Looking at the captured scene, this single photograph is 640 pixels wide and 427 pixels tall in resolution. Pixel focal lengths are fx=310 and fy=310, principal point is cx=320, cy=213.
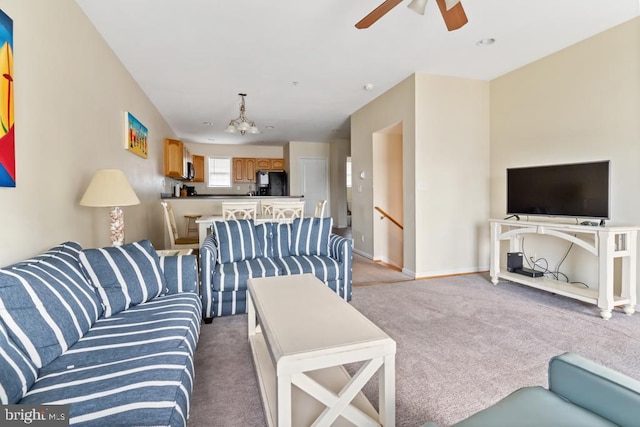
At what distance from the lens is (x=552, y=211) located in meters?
3.30

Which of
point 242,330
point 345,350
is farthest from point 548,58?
point 242,330

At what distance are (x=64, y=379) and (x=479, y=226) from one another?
459cm

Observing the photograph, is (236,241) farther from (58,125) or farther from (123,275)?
(58,125)

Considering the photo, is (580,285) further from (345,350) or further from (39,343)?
(39,343)

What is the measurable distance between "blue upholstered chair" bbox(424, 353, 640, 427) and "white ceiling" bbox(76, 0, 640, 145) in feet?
8.87

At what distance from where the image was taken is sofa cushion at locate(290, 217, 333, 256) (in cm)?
343

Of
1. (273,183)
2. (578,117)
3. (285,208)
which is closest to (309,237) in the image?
(285,208)

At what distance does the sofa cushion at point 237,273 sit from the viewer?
2744 mm

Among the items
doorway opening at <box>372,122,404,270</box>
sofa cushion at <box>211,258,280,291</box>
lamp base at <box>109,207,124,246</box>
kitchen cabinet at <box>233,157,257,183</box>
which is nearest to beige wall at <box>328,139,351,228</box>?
kitchen cabinet at <box>233,157,257,183</box>

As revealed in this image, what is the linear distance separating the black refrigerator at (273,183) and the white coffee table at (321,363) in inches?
286

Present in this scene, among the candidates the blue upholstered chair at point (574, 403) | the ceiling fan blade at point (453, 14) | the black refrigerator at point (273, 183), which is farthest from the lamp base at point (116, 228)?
the black refrigerator at point (273, 183)

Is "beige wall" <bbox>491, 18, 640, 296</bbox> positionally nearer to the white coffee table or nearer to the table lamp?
the white coffee table

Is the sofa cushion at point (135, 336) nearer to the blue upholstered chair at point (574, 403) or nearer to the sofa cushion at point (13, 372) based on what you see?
the sofa cushion at point (13, 372)

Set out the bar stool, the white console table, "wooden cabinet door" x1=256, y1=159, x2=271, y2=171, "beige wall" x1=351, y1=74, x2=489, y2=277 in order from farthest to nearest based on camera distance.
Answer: "wooden cabinet door" x1=256, y1=159, x2=271, y2=171 → the bar stool → "beige wall" x1=351, y1=74, x2=489, y2=277 → the white console table
